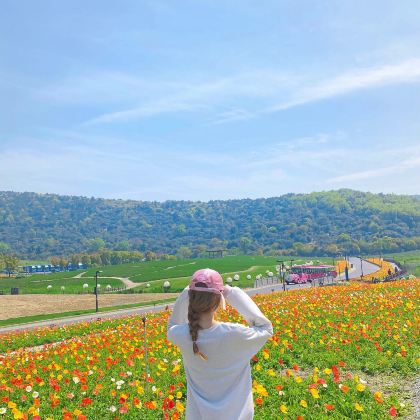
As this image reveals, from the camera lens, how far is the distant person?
10.8 feet

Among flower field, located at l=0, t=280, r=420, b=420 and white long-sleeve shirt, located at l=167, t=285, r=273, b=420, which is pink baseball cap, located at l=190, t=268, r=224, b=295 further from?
flower field, located at l=0, t=280, r=420, b=420

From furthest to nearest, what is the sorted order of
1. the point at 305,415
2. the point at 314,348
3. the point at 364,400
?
1. the point at 314,348
2. the point at 364,400
3. the point at 305,415

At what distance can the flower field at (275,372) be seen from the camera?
6.63 m

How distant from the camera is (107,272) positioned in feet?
349

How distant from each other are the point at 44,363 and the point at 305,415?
657 centimetres

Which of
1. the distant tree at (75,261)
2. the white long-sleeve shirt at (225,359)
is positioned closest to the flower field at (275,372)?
the white long-sleeve shirt at (225,359)

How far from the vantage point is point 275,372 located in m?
8.61

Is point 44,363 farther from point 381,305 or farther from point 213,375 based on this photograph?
point 381,305

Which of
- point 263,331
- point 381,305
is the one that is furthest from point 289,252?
point 263,331

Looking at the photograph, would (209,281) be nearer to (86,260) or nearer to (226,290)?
(226,290)

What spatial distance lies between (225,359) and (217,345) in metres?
0.15

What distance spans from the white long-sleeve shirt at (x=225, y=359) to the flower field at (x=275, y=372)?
2.05 metres

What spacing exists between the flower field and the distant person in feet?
6.80

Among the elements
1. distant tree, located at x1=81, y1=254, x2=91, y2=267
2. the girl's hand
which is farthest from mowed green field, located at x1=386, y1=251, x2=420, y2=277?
distant tree, located at x1=81, y1=254, x2=91, y2=267
